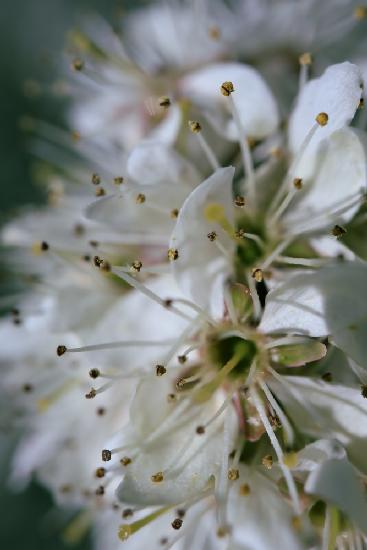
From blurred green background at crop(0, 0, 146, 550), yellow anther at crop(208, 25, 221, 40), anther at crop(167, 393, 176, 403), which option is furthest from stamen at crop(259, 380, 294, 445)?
blurred green background at crop(0, 0, 146, 550)

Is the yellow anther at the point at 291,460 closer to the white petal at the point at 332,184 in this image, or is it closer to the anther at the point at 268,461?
the anther at the point at 268,461

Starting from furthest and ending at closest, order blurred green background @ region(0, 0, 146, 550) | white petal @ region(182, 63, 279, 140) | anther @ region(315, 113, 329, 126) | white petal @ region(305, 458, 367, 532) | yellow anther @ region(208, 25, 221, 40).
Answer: blurred green background @ region(0, 0, 146, 550)
yellow anther @ region(208, 25, 221, 40)
white petal @ region(182, 63, 279, 140)
anther @ region(315, 113, 329, 126)
white petal @ region(305, 458, 367, 532)

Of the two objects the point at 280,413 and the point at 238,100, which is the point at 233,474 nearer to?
the point at 280,413

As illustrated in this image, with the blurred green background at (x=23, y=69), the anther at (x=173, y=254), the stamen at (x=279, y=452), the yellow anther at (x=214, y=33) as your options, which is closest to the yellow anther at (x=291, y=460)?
the stamen at (x=279, y=452)

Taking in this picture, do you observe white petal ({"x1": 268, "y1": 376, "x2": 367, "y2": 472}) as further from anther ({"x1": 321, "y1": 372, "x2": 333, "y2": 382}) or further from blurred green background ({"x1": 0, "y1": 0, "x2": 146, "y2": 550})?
blurred green background ({"x1": 0, "y1": 0, "x2": 146, "y2": 550})

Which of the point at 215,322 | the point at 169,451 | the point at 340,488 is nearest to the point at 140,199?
the point at 215,322

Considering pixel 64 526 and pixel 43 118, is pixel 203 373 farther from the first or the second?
pixel 43 118

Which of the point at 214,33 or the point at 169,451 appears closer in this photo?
the point at 169,451
